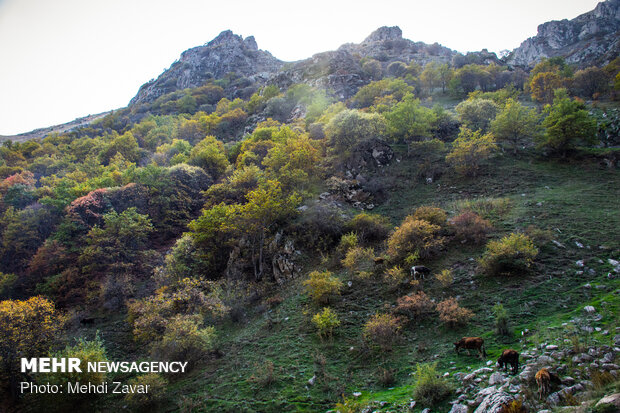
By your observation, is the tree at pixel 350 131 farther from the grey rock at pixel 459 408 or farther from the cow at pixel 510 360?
the grey rock at pixel 459 408

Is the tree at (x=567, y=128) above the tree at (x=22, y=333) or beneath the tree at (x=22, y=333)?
above

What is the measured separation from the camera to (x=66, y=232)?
2609cm

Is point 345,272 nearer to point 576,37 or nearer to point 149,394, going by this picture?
point 149,394

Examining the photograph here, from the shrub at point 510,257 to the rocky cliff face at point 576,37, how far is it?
291 feet

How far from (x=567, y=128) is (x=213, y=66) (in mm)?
125647

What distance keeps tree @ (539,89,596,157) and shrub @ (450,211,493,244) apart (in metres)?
18.0

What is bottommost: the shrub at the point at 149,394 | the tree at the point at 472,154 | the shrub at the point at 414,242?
the shrub at the point at 149,394

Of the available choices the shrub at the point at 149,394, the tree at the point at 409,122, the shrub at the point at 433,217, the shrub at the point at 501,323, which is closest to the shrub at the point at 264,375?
the shrub at the point at 149,394

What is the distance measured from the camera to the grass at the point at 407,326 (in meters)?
9.07

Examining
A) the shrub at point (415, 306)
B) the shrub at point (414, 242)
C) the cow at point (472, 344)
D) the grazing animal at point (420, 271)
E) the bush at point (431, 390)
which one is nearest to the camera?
the bush at point (431, 390)

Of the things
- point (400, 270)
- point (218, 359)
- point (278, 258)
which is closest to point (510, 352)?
point (400, 270)

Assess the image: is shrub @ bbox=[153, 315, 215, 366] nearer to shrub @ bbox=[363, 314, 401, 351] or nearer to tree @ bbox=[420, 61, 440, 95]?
shrub @ bbox=[363, 314, 401, 351]

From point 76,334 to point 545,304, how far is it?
25614mm

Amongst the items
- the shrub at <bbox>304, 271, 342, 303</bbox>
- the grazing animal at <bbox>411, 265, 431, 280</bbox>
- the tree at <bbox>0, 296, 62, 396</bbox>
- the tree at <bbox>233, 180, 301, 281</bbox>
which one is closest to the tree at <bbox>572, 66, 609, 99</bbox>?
the grazing animal at <bbox>411, 265, 431, 280</bbox>
